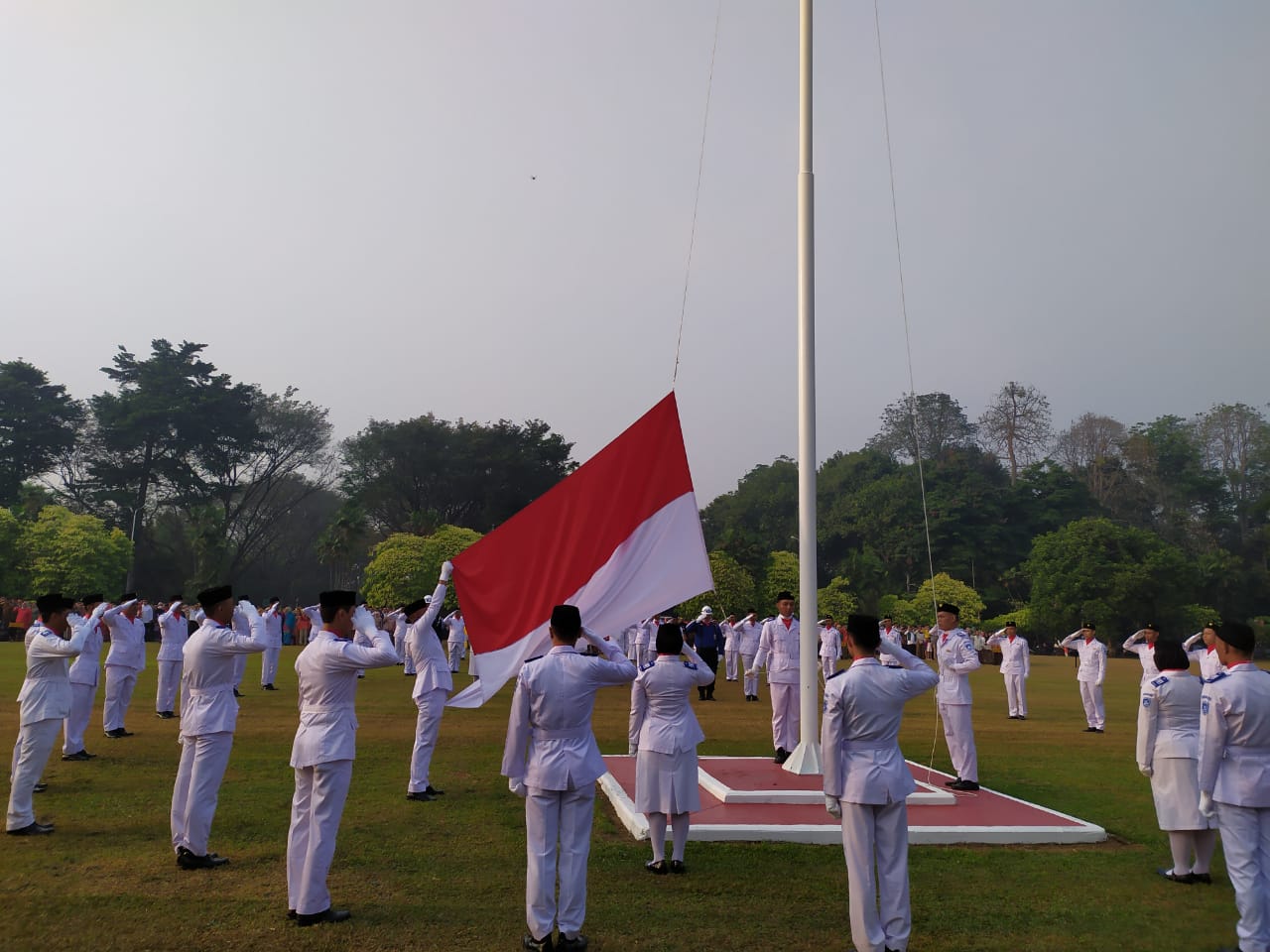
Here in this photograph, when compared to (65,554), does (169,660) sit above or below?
below

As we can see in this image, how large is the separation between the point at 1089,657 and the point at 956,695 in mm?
8912

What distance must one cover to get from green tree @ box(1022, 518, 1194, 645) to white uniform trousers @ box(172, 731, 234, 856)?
49827mm

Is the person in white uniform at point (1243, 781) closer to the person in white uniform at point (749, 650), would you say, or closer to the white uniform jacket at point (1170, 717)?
the white uniform jacket at point (1170, 717)

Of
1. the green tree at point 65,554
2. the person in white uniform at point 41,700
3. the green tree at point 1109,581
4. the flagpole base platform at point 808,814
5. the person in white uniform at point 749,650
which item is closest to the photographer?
the flagpole base platform at point 808,814

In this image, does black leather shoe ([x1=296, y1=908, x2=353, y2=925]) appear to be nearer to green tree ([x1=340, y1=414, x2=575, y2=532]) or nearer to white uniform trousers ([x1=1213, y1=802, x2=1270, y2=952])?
white uniform trousers ([x1=1213, y1=802, x2=1270, y2=952])

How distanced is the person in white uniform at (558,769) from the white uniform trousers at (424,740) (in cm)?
443

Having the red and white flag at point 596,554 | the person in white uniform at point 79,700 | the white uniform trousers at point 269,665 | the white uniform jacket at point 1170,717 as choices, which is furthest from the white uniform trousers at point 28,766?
the white uniform trousers at point 269,665

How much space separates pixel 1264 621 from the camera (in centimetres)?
5106

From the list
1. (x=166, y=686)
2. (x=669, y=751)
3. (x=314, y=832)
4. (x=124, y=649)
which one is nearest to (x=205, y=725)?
(x=314, y=832)

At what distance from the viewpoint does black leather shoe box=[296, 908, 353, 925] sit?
614 centimetres

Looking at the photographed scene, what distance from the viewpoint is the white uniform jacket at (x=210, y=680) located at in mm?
7664

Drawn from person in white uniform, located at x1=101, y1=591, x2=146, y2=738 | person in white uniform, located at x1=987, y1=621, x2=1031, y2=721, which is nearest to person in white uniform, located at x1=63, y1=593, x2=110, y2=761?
person in white uniform, located at x1=101, y1=591, x2=146, y2=738

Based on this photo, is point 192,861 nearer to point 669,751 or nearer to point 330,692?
point 330,692

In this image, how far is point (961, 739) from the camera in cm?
1074
